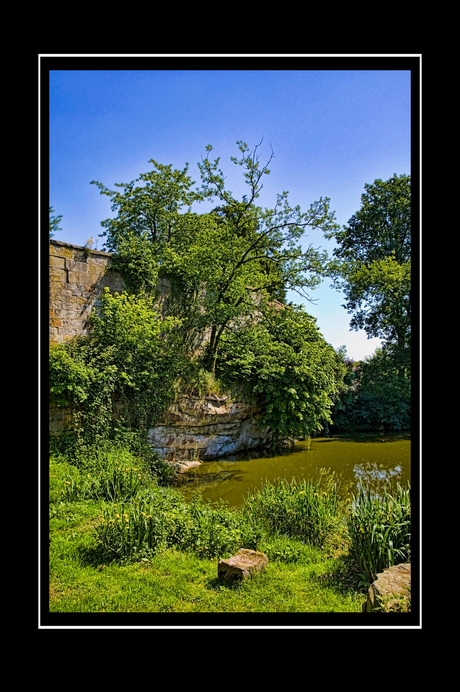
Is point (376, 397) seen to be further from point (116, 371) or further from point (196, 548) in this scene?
point (196, 548)

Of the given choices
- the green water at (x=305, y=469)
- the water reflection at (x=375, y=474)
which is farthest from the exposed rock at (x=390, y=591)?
the water reflection at (x=375, y=474)

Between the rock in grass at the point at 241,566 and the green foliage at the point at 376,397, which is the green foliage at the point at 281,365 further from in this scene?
the rock in grass at the point at 241,566

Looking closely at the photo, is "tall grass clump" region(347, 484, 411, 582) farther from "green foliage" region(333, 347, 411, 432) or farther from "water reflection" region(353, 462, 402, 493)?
Answer: "green foliage" region(333, 347, 411, 432)

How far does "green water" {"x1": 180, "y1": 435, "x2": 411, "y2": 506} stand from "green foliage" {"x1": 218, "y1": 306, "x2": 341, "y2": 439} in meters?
1.00

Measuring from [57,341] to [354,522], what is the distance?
5.87 meters

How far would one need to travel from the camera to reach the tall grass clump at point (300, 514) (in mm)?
4910

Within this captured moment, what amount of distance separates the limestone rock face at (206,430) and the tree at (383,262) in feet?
19.0

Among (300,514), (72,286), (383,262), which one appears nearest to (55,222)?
(72,286)

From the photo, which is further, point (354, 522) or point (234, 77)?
point (354, 522)
